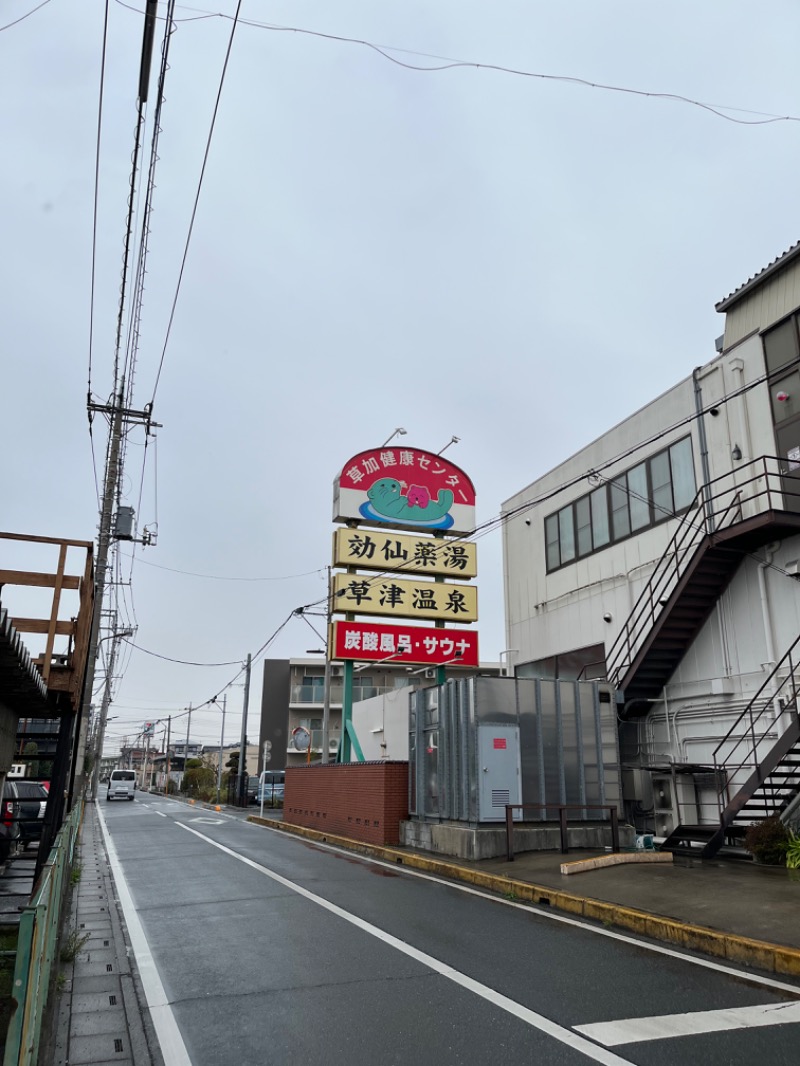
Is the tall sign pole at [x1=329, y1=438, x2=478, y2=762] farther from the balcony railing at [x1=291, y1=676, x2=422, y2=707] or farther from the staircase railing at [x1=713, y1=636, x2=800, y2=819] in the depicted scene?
the balcony railing at [x1=291, y1=676, x2=422, y2=707]

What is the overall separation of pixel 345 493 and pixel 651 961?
17.3 metres

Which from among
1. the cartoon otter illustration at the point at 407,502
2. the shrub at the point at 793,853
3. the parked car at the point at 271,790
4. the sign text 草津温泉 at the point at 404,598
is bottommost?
the parked car at the point at 271,790

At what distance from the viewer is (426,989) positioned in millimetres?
5914

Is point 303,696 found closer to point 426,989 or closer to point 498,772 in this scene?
point 498,772

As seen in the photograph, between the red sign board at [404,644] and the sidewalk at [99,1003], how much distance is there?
1278 cm

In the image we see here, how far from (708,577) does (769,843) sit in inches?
211

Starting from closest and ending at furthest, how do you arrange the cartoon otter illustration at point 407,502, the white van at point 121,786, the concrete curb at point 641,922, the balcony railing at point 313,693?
the concrete curb at point 641,922 < the cartoon otter illustration at point 407,502 < the white van at point 121,786 < the balcony railing at point 313,693

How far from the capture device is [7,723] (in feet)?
32.3

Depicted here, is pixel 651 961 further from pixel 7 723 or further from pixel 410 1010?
pixel 7 723

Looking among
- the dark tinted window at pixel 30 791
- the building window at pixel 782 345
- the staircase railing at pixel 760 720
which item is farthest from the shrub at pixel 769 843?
the dark tinted window at pixel 30 791

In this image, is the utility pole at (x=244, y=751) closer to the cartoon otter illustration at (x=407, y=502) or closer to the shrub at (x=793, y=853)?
the cartoon otter illustration at (x=407, y=502)

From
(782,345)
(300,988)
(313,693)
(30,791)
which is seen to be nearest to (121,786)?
(313,693)

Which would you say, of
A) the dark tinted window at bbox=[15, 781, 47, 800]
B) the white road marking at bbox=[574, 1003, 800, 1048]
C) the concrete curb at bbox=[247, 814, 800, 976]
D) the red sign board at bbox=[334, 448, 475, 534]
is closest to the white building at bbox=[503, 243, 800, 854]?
the concrete curb at bbox=[247, 814, 800, 976]

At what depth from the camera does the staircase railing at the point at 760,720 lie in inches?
535
